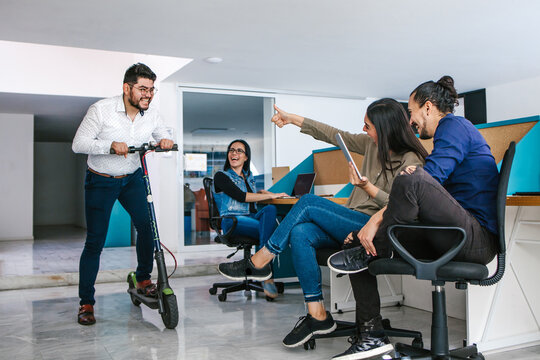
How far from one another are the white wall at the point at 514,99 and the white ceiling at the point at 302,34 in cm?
43

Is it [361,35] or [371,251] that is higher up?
[361,35]

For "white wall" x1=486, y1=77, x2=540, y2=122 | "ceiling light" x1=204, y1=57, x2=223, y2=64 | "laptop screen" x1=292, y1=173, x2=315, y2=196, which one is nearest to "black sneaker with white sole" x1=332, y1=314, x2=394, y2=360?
"laptop screen" x1=292, y1=173, x2=315, y2=196

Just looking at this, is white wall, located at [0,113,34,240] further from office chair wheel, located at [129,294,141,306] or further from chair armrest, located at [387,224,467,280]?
chair armrest, located at [387,224,467,280]

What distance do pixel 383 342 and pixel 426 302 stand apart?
115 centimetres

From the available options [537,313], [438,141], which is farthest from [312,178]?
[438,141]

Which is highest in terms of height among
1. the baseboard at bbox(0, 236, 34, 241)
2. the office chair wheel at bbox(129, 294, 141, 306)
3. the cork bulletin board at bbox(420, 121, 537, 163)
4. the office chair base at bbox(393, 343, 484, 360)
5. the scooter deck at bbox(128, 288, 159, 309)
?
the cork bulletin board at bbox(420, 121, 537, 163)

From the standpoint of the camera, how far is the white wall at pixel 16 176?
29.0 ft

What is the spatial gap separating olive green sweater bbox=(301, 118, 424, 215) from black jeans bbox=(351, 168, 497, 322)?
0.93 feet

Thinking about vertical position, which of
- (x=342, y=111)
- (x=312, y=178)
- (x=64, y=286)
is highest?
(x=342, y=111)

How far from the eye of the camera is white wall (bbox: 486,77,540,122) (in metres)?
6.77

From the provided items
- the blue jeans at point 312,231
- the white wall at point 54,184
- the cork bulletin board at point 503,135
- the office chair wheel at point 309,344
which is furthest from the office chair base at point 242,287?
the white wall at point 54,184

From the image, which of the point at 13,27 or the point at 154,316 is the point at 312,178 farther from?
the point at 13,27

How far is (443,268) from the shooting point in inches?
69.1

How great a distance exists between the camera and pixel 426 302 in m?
3.16
